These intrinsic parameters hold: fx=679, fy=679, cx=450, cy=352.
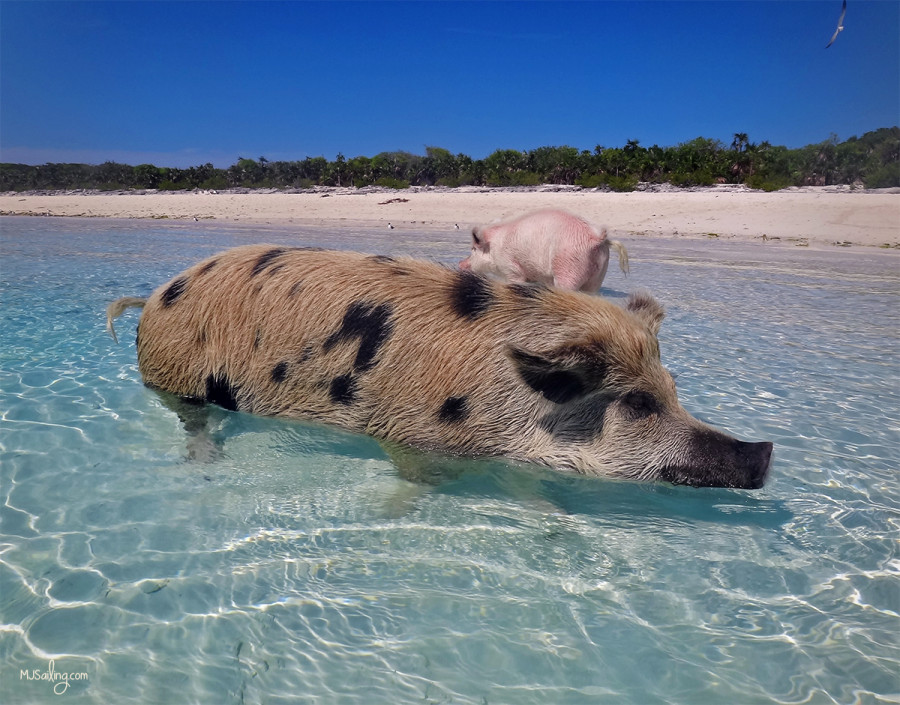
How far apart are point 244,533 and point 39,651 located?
92 cm

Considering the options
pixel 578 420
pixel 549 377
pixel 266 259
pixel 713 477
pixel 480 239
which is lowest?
pixel 713 477

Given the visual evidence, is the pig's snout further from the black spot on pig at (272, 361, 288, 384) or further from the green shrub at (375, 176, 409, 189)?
the green shrub at (375, 176, 409, 189)

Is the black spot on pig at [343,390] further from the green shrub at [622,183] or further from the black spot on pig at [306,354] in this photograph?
the green shrub at [622,183]

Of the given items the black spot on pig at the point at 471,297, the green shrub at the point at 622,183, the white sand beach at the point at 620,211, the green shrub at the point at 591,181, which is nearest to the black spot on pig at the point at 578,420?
the black spot on pig at the point at 471,297

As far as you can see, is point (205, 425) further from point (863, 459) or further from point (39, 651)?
point (863, 459)

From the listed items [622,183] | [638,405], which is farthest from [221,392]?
[622,183]

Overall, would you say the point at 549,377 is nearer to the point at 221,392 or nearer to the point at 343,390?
the point at 343,390

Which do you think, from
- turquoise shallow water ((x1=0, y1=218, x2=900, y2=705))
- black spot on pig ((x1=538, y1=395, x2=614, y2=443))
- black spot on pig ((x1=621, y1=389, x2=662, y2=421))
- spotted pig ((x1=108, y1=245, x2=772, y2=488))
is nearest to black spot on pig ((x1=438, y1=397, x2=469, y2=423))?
spotted pig ((x1=108, y1=245, x2=772, y2=488))

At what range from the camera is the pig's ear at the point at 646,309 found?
3.81 meters

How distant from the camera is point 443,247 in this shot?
49.3 feet

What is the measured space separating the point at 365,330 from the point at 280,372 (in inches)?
23.2

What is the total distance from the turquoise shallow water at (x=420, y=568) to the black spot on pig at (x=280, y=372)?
0.32 m

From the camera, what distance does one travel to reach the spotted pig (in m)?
3.46

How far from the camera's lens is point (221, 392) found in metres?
4.16
